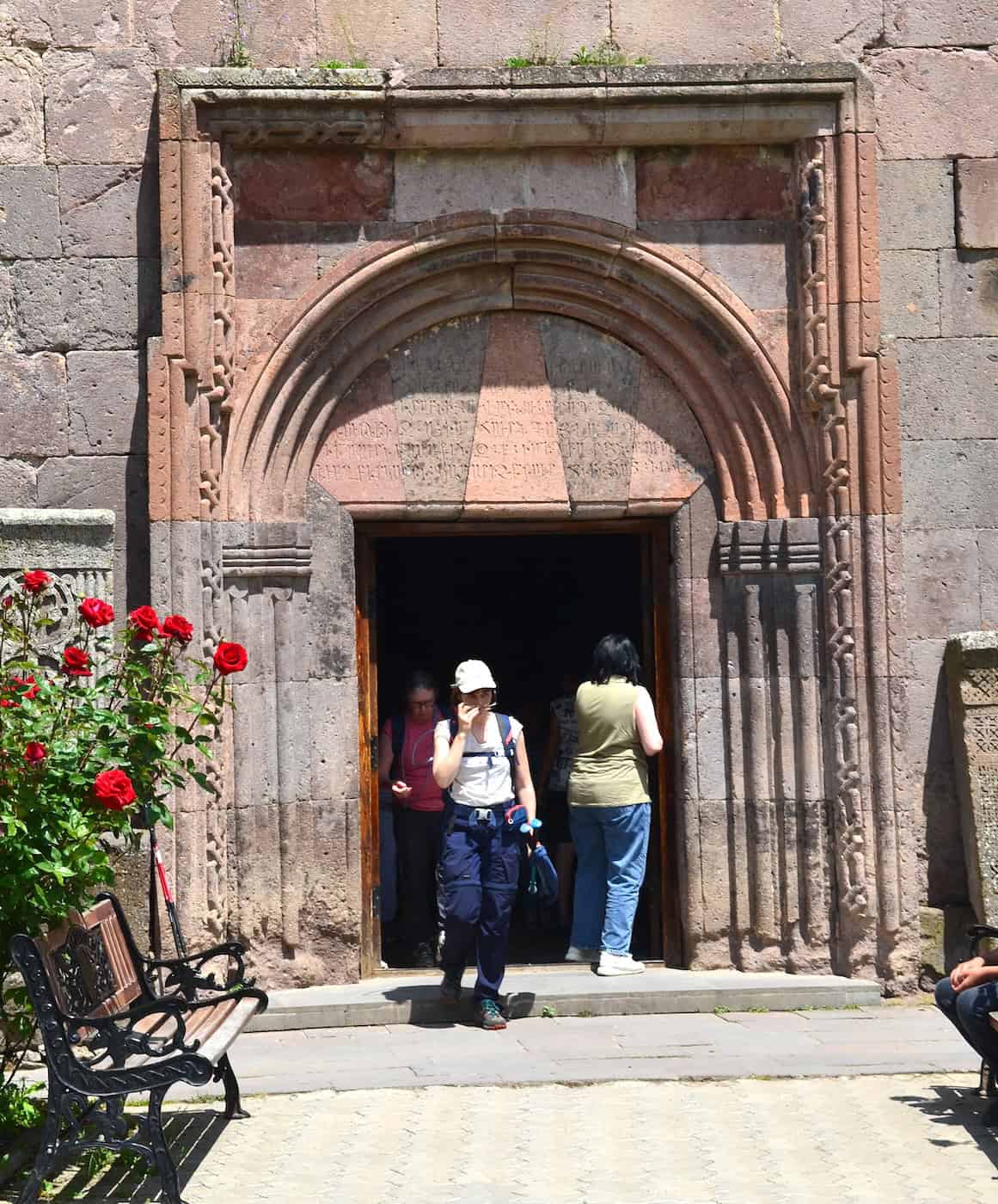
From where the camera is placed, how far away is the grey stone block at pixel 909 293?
828cm

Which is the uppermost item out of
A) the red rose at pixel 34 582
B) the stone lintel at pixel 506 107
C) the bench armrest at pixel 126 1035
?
the stone lintel at pixel 506 107

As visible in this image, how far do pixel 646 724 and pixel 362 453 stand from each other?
6.36 ft

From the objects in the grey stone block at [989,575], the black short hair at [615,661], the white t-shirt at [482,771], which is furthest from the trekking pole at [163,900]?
the grey stone block at [989,575]

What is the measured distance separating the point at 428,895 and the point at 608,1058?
247cm

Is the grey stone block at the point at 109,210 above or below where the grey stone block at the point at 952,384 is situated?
above

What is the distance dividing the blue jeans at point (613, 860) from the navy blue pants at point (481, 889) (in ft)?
2.73

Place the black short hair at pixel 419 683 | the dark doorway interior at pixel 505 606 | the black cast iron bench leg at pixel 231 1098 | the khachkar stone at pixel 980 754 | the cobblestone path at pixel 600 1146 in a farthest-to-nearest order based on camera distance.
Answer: the dark doorway interior at pixel 505 606 < the black short hair at pixel 419 683 < the khachkar stone at pixel 980 754 < the black cast iron bench leg at pixel 231 1098 < the cobblestone path at pixel 600 1146

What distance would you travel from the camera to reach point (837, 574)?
813 cm

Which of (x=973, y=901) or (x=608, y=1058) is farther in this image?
(x=973, y=901)

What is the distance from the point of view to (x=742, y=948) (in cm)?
825

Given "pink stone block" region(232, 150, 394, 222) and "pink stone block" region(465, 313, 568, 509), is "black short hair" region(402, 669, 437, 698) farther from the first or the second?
"pink stone block" region(232, 150, 394, 222)

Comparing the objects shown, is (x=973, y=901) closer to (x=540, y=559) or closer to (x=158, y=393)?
(x=158, y=393)

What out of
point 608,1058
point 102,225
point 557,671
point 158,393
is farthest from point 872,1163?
point 557,671

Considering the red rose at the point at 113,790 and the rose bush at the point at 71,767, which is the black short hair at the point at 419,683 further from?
the red rose at the point at 113,790
